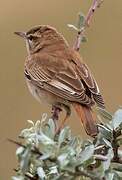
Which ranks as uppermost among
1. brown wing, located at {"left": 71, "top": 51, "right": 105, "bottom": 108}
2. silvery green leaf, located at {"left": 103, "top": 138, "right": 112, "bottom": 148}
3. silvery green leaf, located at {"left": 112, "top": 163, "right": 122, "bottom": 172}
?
brown wing, located at {"left": 71, "top": 51, "right": 105, "bottom": 108}

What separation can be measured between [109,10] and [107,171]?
646cm

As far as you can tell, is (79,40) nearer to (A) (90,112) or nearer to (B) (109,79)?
(A) (90,112)

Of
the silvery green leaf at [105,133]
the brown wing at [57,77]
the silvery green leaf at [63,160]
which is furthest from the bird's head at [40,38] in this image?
the silvery green leaf at [63,160]

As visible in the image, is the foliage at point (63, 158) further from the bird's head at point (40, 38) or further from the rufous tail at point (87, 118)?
the bird's head at point (40, 38)

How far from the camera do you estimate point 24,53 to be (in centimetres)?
800

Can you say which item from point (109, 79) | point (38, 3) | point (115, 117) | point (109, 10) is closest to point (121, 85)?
point (109, 79)

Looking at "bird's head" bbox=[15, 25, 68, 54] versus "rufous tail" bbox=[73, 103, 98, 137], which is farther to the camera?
"bird's head" bbox=[15, 25, 68, 54]

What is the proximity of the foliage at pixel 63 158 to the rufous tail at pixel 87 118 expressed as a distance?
0.78m

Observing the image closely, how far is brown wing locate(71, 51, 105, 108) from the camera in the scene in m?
3.93

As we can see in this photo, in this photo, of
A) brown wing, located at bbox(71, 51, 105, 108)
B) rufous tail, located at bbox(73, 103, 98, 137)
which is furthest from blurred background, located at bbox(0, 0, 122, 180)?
rufous tail, located at bbox(73, 103, 98, 137)

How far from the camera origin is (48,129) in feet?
7.30

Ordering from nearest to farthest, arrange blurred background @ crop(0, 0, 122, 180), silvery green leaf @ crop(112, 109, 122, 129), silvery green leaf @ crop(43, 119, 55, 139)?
1. silvery green leaf @ crop(43, 119, 55, 139)
2. silvery green leaf @ crop(112, 109, 122, 129)
3. blurred background @ crop(0, 0, 122, 180)

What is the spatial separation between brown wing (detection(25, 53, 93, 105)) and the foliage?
1574 millimetres

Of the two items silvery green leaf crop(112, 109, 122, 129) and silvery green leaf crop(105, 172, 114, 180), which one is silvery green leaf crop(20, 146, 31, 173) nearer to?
silvery green leaf crop(105, 172, 114, 180)
